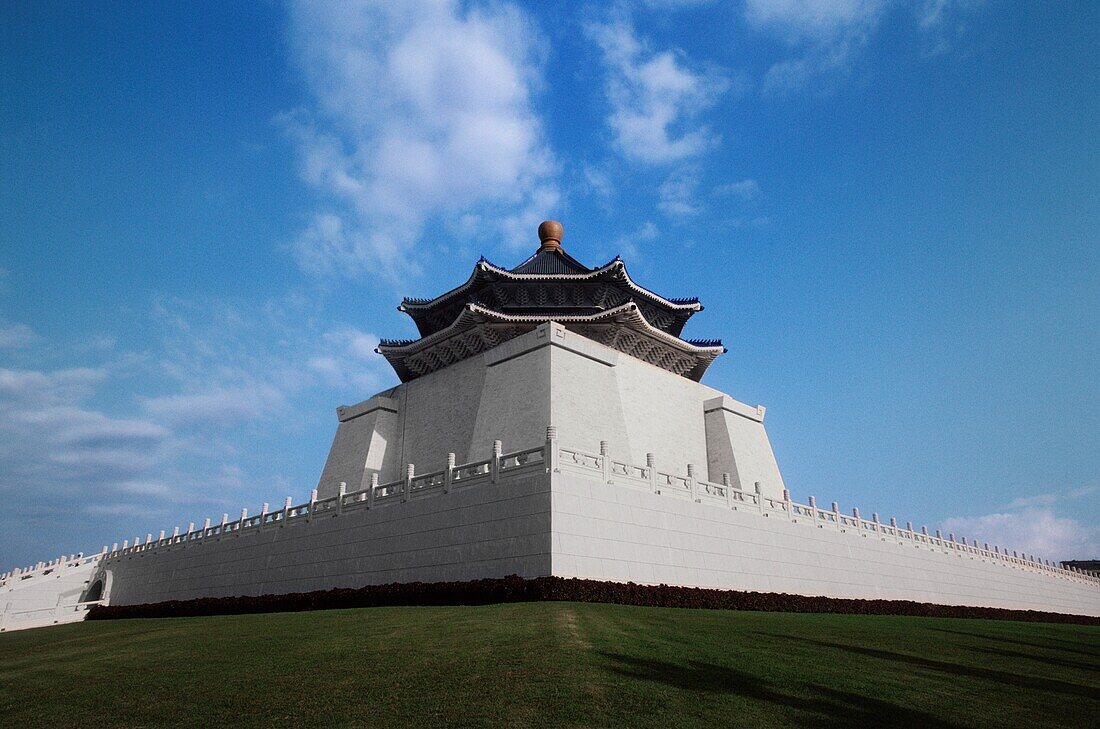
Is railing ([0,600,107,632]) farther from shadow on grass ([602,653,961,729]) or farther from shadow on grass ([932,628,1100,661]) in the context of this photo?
shadow on grass ([932,628,1100,661])

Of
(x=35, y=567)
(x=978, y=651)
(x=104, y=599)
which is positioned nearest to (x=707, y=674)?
(x=978, y=651)

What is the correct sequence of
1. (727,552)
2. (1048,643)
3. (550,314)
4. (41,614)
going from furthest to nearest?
(550,314) < (41,614) < (727,552) < (1048,643)

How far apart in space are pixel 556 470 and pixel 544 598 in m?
2.84

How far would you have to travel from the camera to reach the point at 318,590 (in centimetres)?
1916

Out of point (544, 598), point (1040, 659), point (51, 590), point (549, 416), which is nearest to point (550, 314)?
point (549, 416)

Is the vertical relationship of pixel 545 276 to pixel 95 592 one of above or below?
above

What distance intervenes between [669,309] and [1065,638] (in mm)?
19243

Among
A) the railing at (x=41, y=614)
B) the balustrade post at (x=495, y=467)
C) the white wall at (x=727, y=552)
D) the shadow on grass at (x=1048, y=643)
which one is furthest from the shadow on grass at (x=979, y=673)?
the railing at (x=41, y=614)

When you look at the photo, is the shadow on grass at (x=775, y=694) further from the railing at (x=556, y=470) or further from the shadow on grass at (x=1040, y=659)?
the railing at (x=556, y=470)

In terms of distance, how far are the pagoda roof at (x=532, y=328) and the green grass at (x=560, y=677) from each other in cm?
1473

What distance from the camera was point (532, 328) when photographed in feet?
85.6

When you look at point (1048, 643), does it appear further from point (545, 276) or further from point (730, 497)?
point (545, 276)

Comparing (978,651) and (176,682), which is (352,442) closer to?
(176,682)

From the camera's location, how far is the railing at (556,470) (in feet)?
53.4
